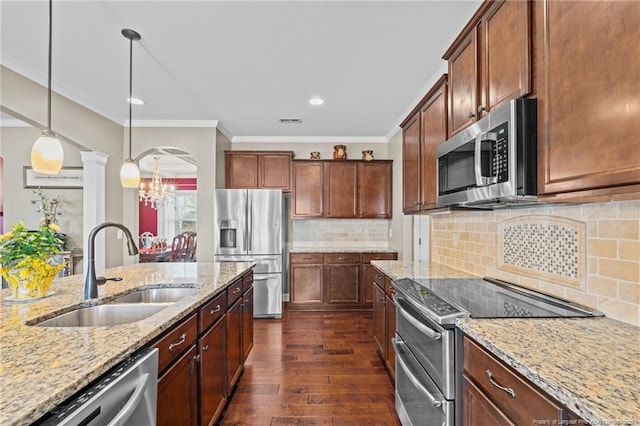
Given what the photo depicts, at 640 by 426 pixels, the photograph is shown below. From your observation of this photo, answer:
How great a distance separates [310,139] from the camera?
532 cm

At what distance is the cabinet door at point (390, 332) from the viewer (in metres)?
2.53

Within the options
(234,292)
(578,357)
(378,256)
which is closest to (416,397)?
(578,357)

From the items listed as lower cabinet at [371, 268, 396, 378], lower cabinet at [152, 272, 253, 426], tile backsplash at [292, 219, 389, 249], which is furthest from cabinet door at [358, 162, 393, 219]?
lower cabinet at [152, 272, 253, 426]

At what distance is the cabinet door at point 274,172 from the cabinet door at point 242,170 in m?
0.11

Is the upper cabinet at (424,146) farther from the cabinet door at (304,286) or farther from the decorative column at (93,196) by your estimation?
the decorative column at (93,196)

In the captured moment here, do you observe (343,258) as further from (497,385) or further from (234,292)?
(497,385)

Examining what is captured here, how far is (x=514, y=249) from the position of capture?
199 cm

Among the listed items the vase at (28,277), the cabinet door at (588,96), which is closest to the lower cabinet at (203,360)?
the vase at (28,277)

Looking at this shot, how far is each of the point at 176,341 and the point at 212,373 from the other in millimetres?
619

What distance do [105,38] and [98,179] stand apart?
2112mm

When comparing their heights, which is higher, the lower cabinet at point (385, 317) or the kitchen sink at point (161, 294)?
the kitchen sink at point (161, 294)

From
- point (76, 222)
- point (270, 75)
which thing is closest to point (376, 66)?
point (270, 75)

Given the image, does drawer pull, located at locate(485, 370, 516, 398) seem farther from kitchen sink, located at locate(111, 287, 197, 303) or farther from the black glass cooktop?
kitchen sink, located at locate(111, 287, 197, 303)

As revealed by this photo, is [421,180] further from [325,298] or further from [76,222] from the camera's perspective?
[76,222]
